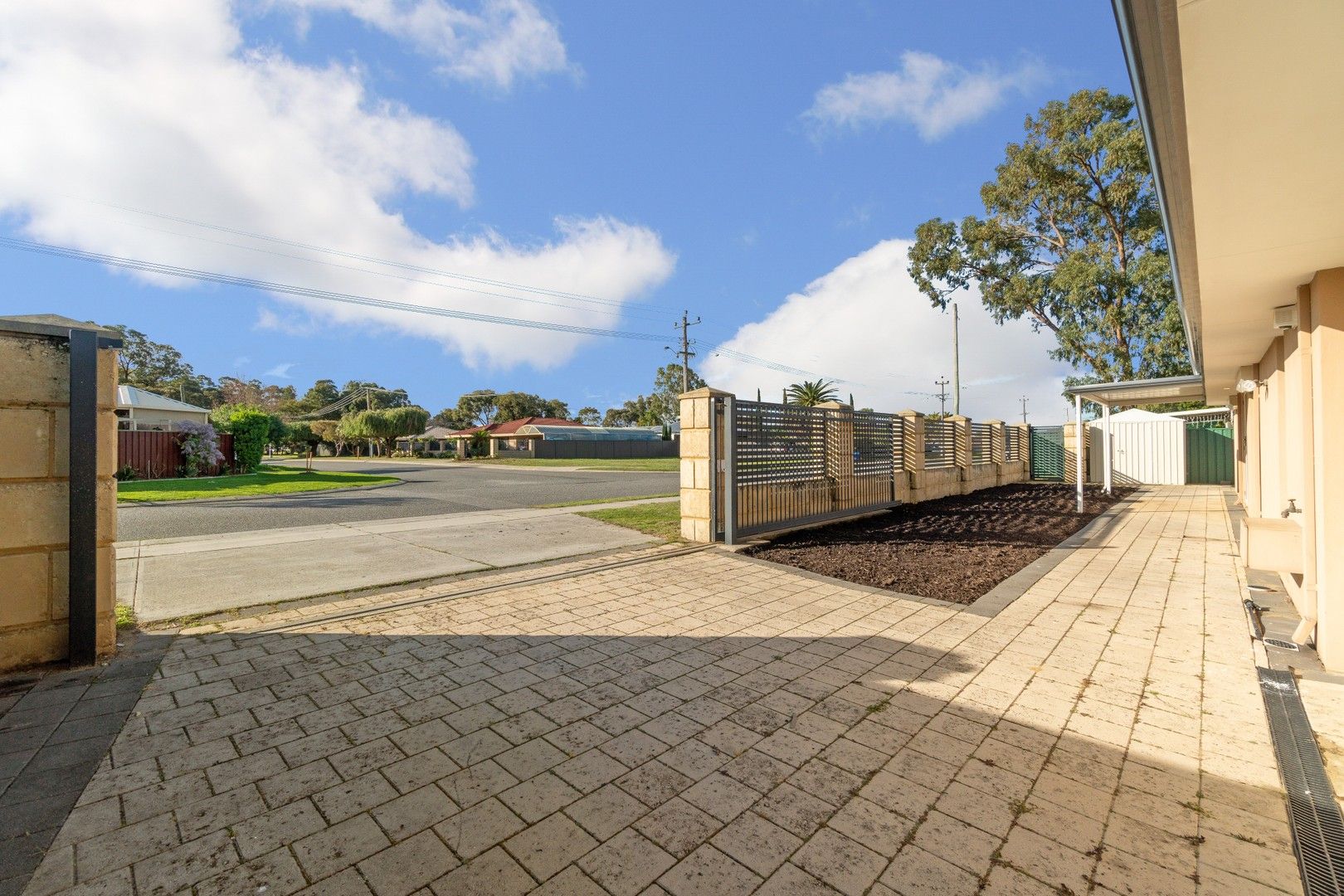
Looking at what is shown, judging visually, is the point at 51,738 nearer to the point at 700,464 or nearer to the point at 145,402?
the point at 700,464

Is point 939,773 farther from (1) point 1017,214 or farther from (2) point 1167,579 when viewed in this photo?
(1) point 1017,214

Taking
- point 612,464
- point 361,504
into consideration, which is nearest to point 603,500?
point 361,504

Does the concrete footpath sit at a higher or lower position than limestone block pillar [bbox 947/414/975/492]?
lower

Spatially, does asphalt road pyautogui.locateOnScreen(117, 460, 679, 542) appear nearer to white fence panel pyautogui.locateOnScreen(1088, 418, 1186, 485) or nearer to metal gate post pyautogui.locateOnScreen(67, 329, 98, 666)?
metal gate post pyautogui.locateOnScreen(67, 329, 98, 666)

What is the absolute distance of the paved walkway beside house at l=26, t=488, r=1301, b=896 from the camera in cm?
185

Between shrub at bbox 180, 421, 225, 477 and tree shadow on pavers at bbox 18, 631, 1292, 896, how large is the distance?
22.3 m

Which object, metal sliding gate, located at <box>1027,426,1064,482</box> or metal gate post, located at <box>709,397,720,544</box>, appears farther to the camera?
metal sliding gate, located at <box>1027,426,1064,482</box>

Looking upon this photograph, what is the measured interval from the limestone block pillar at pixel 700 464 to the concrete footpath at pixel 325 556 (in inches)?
30.2

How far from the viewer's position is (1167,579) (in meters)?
5.79

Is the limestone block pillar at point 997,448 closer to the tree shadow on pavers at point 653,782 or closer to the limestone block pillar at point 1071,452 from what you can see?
the limestone block pillar at point 1071,452

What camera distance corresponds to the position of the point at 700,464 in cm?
755

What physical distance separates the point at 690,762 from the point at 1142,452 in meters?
20.8

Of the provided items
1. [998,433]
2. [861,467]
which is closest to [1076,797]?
[861,467]

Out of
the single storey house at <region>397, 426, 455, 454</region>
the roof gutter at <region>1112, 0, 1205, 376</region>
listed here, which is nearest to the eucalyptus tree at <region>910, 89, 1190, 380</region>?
Answer: the roof gutter at <region>1112, 0, 1205, 376</region>
